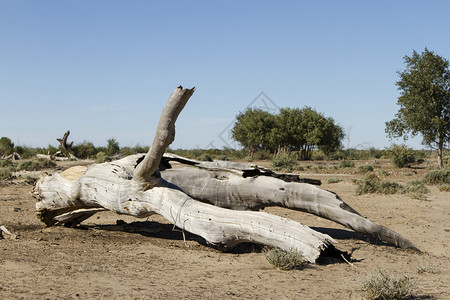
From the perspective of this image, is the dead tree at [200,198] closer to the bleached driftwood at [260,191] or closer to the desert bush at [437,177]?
the bleached driftwood at [260,191]

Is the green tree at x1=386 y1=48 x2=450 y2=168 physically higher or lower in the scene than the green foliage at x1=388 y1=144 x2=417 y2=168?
higher

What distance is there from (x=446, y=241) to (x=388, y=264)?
3.03 m

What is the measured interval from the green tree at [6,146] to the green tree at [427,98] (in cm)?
3770

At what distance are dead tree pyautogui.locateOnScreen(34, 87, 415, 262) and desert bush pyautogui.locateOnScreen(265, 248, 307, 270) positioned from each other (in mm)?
143

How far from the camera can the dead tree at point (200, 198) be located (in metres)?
5.81

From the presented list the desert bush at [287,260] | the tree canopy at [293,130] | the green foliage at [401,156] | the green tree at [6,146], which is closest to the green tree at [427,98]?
the green foliage at [401,156]

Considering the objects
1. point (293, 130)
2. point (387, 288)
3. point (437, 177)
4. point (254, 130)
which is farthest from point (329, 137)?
point (387, 288)

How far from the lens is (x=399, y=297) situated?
418 centimetres

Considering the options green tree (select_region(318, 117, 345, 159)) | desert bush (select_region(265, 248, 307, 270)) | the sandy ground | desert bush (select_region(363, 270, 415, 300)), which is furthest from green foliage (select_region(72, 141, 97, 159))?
desert bush (select_region(363, 270, 415, 300))

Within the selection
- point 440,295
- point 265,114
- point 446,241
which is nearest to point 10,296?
point 440,295

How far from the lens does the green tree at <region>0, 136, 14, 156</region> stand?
43.8m

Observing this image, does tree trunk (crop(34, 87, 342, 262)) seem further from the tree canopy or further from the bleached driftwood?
the tree canopy

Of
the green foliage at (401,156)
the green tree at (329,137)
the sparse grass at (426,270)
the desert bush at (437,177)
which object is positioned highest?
the green tree at (329,137)

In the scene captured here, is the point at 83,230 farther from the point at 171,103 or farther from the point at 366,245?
the point at 366,245
